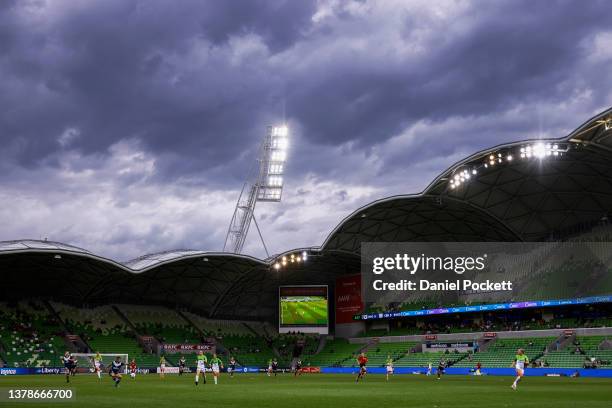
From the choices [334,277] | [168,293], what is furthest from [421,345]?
[168,293]

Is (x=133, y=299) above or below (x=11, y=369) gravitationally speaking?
above

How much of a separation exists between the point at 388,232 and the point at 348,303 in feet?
63.3

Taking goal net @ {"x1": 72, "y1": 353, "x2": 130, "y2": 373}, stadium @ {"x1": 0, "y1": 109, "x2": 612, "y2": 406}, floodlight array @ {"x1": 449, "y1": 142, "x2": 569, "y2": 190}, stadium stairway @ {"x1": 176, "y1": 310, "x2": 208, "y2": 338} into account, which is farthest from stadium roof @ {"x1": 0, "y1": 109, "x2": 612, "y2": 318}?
goal net @ {"x1": 72, "y1": 353, "x2": 130, "y2": 373}

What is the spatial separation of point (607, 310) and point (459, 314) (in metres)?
20.0

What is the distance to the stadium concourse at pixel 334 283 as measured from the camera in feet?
214

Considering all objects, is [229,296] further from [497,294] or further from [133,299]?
[497,294]

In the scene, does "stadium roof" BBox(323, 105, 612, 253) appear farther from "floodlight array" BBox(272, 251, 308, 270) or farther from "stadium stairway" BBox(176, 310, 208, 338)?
"stadium stairway" BBox(176, 310, 208, 338)

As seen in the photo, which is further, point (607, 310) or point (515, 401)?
point (607, 310)

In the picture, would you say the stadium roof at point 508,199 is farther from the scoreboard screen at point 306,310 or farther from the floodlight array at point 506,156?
the scoreboard screen at point 306,310

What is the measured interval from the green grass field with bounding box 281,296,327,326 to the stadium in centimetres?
14

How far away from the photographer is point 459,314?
86000 millimetres

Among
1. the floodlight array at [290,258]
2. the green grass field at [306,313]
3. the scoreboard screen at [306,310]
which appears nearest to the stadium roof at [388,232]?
the floodlight array at [290,258]

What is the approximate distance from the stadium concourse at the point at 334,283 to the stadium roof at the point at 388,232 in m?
0.18

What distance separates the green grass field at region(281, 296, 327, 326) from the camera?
309ft
